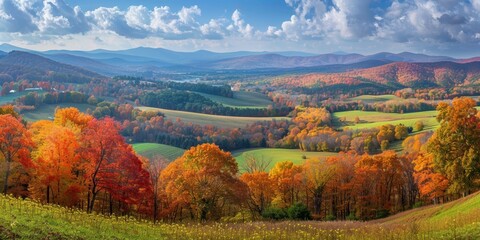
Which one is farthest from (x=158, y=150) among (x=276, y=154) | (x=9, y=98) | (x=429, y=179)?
(x=9, y=98)

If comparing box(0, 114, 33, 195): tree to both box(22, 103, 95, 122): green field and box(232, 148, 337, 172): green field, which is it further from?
box(22, 103, 95, 122): green field

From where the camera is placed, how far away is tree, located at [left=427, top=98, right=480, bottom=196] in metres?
48.8

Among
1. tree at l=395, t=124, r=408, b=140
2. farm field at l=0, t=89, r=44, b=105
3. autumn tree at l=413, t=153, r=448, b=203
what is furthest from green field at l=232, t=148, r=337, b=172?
farm field at l=0, t=89, r=44, b=105

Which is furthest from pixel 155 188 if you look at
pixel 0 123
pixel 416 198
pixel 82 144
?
pixel 416 198

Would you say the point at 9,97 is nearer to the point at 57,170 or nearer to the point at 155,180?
the point at 155,180

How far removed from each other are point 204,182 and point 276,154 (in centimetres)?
6725

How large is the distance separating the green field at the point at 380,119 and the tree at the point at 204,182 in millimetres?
98576

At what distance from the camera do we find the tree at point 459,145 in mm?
48781

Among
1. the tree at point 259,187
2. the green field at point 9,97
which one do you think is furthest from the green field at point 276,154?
the green field at point 9,97

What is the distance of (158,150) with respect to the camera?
117750mm

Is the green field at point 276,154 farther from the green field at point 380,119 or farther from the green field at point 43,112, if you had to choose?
the green field at point 43,112

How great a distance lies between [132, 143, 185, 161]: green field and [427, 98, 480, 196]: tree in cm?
7567

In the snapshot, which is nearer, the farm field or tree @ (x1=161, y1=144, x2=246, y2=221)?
tree @ (x1=161, y1=144, x2=246, y2=221)

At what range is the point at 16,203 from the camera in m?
24.4
